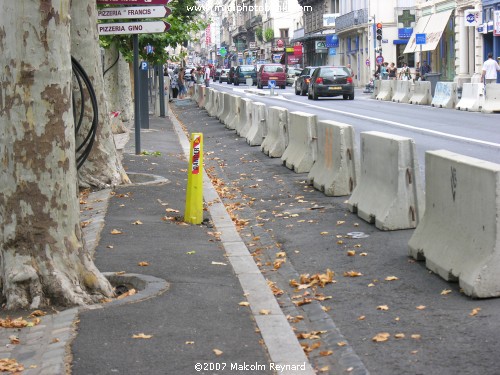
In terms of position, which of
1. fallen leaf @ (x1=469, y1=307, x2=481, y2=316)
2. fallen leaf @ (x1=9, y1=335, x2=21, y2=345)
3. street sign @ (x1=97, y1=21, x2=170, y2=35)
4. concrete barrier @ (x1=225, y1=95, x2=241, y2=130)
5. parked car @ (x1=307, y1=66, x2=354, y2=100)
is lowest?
fallen leaf @ (x1=469, y1=307, x2=481, y2=316)

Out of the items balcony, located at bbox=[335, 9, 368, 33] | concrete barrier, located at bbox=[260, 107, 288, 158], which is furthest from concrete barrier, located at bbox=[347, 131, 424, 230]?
balcony, located at bbox=[335, 9, 368, 33]

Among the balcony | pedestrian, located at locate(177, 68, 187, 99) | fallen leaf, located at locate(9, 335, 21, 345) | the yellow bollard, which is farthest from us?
the balcony

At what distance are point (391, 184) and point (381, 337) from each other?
153 inches

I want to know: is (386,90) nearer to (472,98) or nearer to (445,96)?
(445,96)

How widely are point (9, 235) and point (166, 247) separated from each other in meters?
2.78

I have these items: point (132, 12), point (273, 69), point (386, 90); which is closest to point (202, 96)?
point (386, 90)

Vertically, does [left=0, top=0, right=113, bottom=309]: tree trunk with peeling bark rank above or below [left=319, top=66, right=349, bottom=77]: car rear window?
below

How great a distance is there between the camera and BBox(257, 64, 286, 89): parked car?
67.2m

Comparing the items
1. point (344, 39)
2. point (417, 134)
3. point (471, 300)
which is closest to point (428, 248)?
point (471, 300)

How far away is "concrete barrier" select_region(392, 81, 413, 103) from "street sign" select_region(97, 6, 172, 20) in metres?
27.1

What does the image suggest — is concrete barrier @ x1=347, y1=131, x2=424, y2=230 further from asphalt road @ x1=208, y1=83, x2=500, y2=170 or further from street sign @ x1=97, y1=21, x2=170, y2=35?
street sign @ x1=97, y1=21, x2=170, y2=35

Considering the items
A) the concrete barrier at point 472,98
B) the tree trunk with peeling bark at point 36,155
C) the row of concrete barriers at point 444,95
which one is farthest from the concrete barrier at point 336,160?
the concrete barrier at point 472,98

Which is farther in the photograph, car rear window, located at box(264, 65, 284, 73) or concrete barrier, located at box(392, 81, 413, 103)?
car rear window, located at box(264, 65, 284, 73)

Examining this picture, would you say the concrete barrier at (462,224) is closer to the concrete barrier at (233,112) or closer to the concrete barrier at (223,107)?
the concrete barrier at (233,112)
